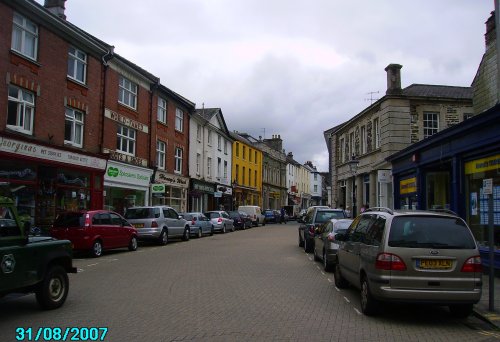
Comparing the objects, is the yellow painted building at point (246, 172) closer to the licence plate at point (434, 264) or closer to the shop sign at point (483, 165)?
the shop sign at point (483, 165)

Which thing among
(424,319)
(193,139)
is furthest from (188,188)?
(424,319)

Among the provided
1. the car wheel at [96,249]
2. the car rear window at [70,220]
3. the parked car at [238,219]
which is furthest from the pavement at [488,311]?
the parked car at [238,219]

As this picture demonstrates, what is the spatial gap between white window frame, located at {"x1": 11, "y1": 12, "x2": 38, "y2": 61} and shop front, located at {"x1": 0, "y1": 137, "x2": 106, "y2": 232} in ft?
12.0

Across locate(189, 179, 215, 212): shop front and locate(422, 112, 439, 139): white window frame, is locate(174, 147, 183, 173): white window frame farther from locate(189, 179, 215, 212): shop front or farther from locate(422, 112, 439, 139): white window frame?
locate(422, 112, 439, 139): white window frame

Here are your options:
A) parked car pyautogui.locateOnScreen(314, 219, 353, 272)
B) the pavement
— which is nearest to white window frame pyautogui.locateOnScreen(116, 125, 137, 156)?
parked car pyautogui.locateOnScreen(314, 219, 353, 272)

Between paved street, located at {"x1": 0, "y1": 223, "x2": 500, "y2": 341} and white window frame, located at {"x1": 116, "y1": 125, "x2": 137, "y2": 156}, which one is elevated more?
white window frame, located at {"x1": 116, "y1": 125, "x2": 137, "y2": 156}

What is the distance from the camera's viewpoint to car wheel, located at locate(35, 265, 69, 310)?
7605 millimetres

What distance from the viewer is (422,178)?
17.9 m

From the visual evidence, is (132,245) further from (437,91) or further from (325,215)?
(437,91)

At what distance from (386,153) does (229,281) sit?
17636mm

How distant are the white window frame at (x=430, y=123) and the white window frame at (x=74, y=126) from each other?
17.8 m

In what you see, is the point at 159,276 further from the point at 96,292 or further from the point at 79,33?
the point at 79,33

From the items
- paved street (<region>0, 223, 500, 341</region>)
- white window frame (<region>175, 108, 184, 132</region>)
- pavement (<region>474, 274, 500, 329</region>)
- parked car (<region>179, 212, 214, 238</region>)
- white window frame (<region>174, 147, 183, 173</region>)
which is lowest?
paved street (<region>0, 223, 500, 341</region>)

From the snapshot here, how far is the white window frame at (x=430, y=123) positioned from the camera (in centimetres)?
2652
